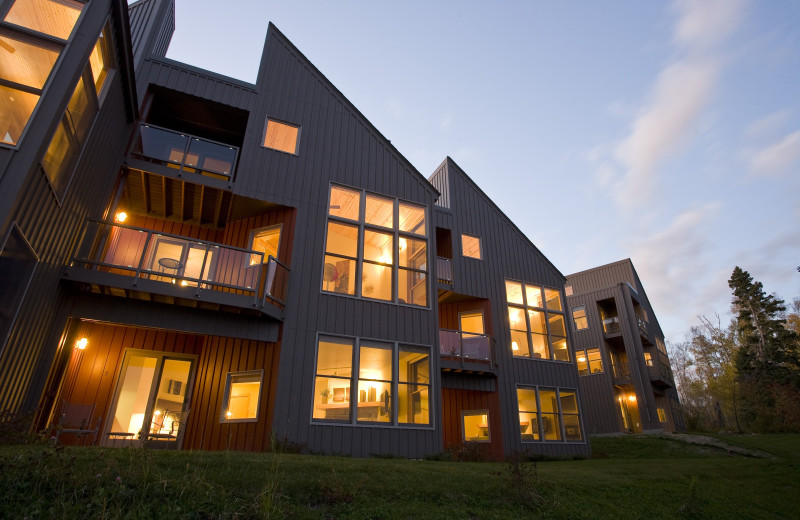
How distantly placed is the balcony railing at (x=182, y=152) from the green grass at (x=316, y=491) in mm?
7407

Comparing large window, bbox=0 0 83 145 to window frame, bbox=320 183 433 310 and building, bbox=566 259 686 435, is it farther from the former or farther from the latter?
building, bbox=566 259 686 435

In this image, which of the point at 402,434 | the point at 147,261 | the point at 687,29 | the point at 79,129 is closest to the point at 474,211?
the point at 402,434

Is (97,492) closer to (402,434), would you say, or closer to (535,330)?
(402,434)

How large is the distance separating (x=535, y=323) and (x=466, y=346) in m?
3.80

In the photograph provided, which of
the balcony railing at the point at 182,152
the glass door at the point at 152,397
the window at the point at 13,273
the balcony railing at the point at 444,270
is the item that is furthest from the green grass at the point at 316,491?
the balcony railing at the point at 444,270

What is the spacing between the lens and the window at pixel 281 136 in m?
12.5

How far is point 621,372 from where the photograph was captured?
1104 inches

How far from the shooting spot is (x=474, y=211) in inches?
742

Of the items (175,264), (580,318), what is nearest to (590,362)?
(580,318)

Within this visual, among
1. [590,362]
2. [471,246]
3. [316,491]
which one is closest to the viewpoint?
[316,491]

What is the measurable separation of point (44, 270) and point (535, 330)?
15.8 metres

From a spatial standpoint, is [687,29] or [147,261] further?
[687,29]

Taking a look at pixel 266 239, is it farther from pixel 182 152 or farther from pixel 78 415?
pixel 78 415

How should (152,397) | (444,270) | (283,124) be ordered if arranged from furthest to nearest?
(444,270) < (283,124) < (152,397)
